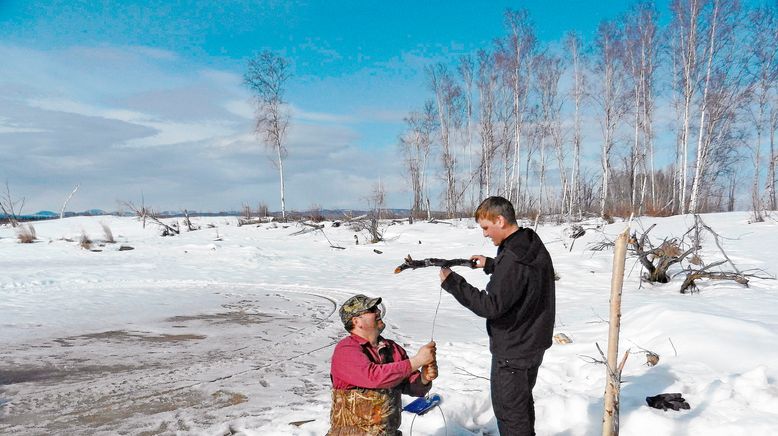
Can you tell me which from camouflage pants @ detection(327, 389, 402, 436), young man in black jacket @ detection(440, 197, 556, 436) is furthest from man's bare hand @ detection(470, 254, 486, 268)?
camouflage pants @ detection(327, 389, 402, 436)

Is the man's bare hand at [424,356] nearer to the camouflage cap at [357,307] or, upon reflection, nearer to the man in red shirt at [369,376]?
the man in red shirt at [369,376]

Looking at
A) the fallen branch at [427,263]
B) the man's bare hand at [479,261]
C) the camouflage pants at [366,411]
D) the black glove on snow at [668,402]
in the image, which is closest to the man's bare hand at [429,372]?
the camouflage pants at [366,411]

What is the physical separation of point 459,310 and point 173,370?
5.08 m

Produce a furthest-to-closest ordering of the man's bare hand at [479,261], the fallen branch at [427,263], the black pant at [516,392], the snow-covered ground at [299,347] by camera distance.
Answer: the snow-covered ground at [299,347], the man's bare hand at [479,261], the black pant at [516,392], the fallen branch at [427,263]

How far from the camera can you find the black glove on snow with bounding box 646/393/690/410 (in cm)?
373

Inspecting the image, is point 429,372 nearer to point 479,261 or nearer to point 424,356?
point 424,356

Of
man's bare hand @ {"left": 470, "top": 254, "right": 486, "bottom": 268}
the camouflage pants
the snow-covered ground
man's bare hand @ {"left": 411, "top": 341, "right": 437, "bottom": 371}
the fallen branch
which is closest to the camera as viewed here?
man's bare hand @ {"left": 411, "top": 341, "right": 437, "bottom": 371}

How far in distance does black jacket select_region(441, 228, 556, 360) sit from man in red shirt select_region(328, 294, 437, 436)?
0.44m

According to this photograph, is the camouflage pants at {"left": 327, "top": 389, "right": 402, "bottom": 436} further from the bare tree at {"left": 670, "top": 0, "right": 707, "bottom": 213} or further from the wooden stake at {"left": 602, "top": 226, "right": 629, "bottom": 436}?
the bare tree at {"left": 670, "top": 0, "right": 707, "bottom": 213}

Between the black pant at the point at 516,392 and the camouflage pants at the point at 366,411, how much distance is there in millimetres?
693

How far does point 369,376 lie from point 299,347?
13.5 ft

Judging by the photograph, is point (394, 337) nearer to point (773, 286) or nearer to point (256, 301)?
point (256, 301)

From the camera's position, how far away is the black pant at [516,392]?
281 centimetres

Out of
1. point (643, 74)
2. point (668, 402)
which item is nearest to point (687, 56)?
point (643, 74)
